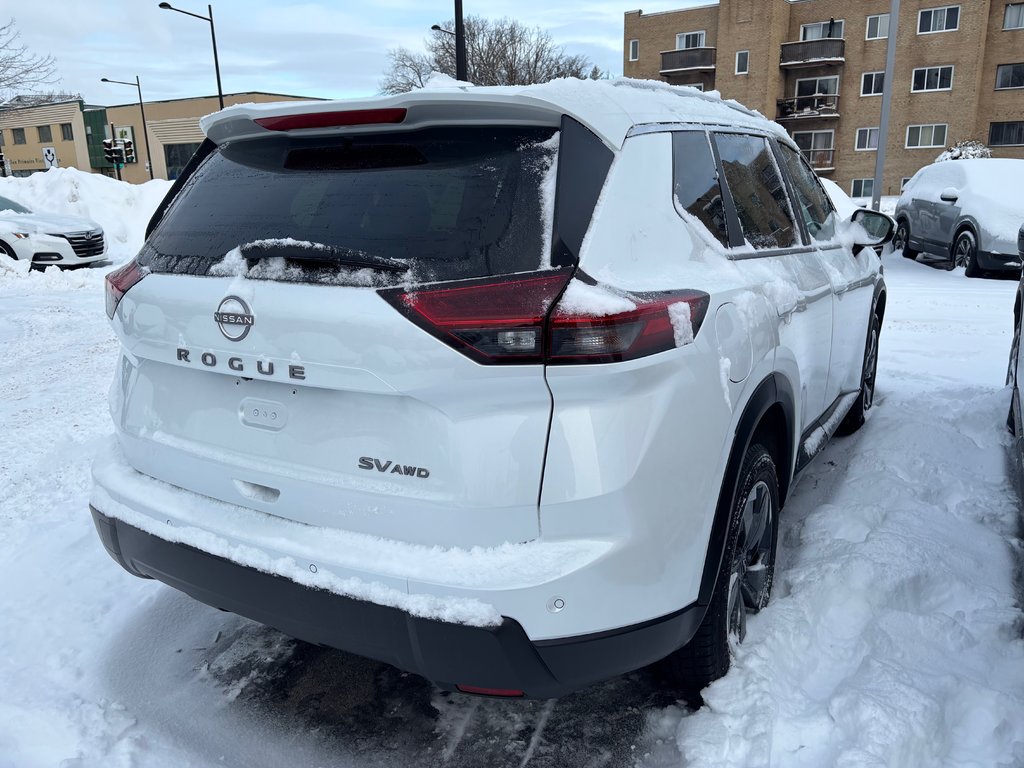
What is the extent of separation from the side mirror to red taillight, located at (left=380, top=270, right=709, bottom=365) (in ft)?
9.57

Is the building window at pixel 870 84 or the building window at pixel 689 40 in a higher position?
the building window at pixel 689 40

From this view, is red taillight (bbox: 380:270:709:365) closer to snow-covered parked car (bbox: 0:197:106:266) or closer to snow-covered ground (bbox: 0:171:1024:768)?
snow-covered ground (bbox: 0:171:1024:768)

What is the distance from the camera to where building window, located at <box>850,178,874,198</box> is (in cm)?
4172

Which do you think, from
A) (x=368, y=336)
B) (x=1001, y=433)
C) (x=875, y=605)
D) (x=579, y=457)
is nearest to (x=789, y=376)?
(x=875, y=605)

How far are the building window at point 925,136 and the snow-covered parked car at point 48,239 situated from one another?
126 feet

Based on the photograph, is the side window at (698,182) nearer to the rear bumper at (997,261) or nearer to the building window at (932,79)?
the rear bumper at (997,261)

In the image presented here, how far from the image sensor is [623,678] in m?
2.74

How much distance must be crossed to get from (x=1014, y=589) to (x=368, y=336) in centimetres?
271

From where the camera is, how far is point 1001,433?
4719 mm

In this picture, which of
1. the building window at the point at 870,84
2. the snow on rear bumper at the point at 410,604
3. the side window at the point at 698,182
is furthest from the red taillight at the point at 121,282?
the building window at the point at 870,84

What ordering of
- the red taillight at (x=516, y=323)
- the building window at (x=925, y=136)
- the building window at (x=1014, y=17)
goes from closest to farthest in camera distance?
→ the red taillight at (x=516, y=323)
the building window at (x=1014, y=17)
the building window at (x=925, y=136)

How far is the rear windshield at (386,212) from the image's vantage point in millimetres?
1926

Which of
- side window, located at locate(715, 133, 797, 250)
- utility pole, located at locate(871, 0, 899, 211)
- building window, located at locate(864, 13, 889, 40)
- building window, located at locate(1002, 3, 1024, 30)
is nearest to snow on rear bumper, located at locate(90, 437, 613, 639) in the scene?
side window, located at locate(715, 133, 797, 250)

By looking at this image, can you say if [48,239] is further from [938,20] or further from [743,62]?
[938,20]
